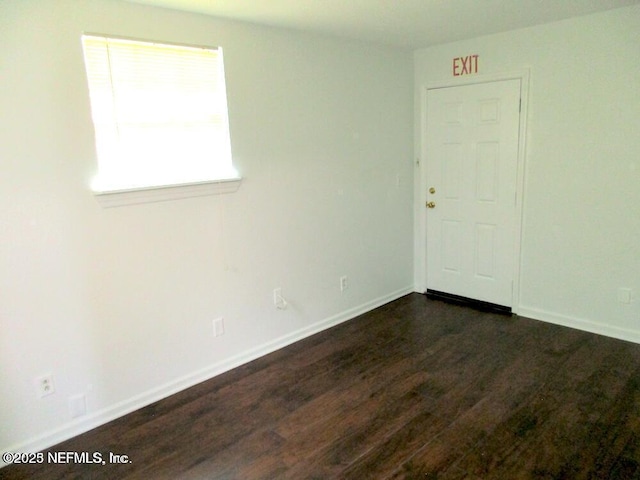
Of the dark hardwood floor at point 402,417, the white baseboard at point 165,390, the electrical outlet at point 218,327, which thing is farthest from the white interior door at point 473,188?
the electrical outlet at point 218,327

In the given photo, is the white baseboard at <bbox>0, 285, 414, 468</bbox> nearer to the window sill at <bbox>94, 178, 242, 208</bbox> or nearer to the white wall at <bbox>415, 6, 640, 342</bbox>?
the window sill at <bbox>94, 178, 242, 208</bbox>

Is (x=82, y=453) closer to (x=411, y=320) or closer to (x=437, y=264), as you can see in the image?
(x=411, y=320)

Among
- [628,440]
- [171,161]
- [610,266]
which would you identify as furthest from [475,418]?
[171,161]

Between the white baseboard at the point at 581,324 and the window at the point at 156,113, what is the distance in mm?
2732

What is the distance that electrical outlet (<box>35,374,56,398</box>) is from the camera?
2.32 m

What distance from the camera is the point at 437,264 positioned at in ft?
14.3

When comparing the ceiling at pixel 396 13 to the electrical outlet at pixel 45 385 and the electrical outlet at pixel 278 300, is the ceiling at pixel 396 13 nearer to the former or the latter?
the electrical outlet at pixel 278 300

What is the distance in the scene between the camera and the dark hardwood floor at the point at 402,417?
83.7 inches

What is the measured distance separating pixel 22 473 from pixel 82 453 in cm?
26

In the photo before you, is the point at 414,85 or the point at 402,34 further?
the point at 414,85

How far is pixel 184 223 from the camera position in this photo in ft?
9.11

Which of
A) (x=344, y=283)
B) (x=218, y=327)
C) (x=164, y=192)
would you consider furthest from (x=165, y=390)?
(x=344, y=283)

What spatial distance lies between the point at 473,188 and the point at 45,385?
3.48 m

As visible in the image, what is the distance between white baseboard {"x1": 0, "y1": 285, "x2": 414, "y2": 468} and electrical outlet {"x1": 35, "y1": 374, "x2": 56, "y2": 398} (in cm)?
22
